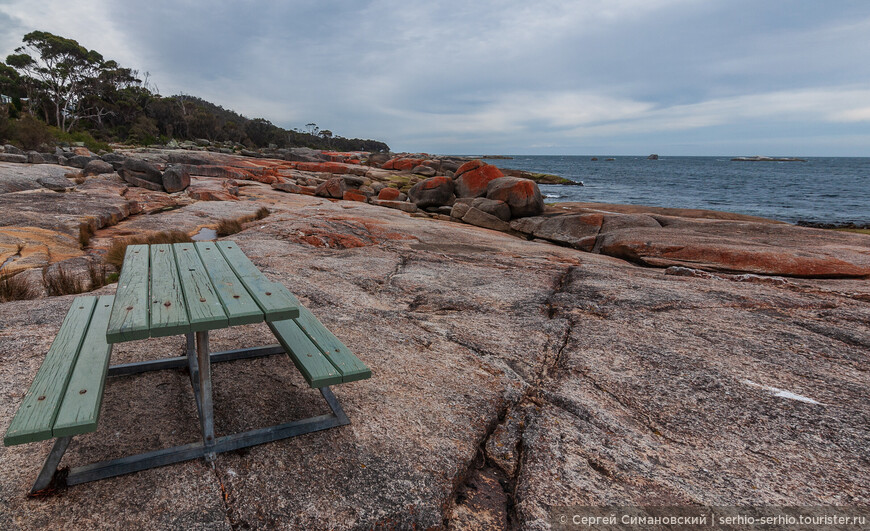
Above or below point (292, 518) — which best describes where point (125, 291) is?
above

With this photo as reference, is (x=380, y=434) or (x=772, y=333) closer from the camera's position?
(x=380, y=434)

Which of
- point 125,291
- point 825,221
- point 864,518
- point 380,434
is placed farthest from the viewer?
Answer: point 825,221

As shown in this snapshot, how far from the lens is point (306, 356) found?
232cm

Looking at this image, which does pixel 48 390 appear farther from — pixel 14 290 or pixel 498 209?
pixel 498 209

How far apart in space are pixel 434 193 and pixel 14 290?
15398 mm

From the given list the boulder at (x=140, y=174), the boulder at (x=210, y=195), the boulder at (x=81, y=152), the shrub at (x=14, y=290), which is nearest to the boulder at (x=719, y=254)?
the shrub at (x=14, y=290)

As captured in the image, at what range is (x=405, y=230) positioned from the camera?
8516 mm

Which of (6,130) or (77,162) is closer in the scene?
(77,162)

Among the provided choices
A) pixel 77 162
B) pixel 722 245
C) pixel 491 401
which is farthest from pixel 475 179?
pixel 491 401

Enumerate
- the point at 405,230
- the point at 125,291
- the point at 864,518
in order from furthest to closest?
the point at 405,230
the point at 125,291
the point at 864,518

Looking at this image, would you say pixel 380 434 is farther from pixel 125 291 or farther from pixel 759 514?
pixel 759 514

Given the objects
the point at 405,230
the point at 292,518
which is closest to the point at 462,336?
the point at 292,518

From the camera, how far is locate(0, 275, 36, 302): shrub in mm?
4180

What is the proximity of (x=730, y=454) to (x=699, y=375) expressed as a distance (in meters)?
0.90
